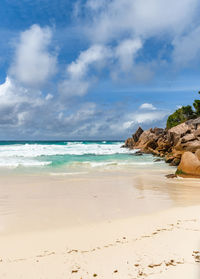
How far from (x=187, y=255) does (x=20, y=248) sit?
3.32m

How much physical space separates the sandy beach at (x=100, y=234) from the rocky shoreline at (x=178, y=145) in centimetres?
439

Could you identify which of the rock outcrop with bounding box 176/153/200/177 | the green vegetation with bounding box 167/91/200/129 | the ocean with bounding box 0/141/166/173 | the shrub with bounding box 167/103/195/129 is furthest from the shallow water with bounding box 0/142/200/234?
the shrub with bounding box 167/103/195/129

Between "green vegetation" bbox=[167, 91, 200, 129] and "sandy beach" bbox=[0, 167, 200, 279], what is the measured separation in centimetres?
4652

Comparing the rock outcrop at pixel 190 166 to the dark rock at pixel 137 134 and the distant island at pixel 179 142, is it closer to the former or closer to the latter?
the distant island at pixel 179 142

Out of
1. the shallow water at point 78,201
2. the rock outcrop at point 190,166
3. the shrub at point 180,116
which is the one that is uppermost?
the shrub at point 180,116

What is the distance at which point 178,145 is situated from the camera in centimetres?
2192

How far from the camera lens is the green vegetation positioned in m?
51.0

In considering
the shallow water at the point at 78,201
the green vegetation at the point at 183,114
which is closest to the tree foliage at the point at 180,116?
the green vegetation at the point at 183,114

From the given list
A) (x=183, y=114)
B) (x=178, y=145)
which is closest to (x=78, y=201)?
(x=178, y=145)

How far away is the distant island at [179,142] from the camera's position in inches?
546

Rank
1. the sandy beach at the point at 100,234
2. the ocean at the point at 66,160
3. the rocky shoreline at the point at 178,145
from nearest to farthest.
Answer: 1. the sandy beach at the point at 100,234
2. the rocky shoreline at the point at 178,145
3. the ocean at the point at 66,160

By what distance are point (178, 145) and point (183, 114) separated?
37.4 m

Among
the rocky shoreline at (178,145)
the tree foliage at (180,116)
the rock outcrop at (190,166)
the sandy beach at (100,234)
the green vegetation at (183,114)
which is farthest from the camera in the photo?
the tree foliage at (180,116)

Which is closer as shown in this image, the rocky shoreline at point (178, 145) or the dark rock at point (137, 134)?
the rocky shoreline at point (178, 145)
